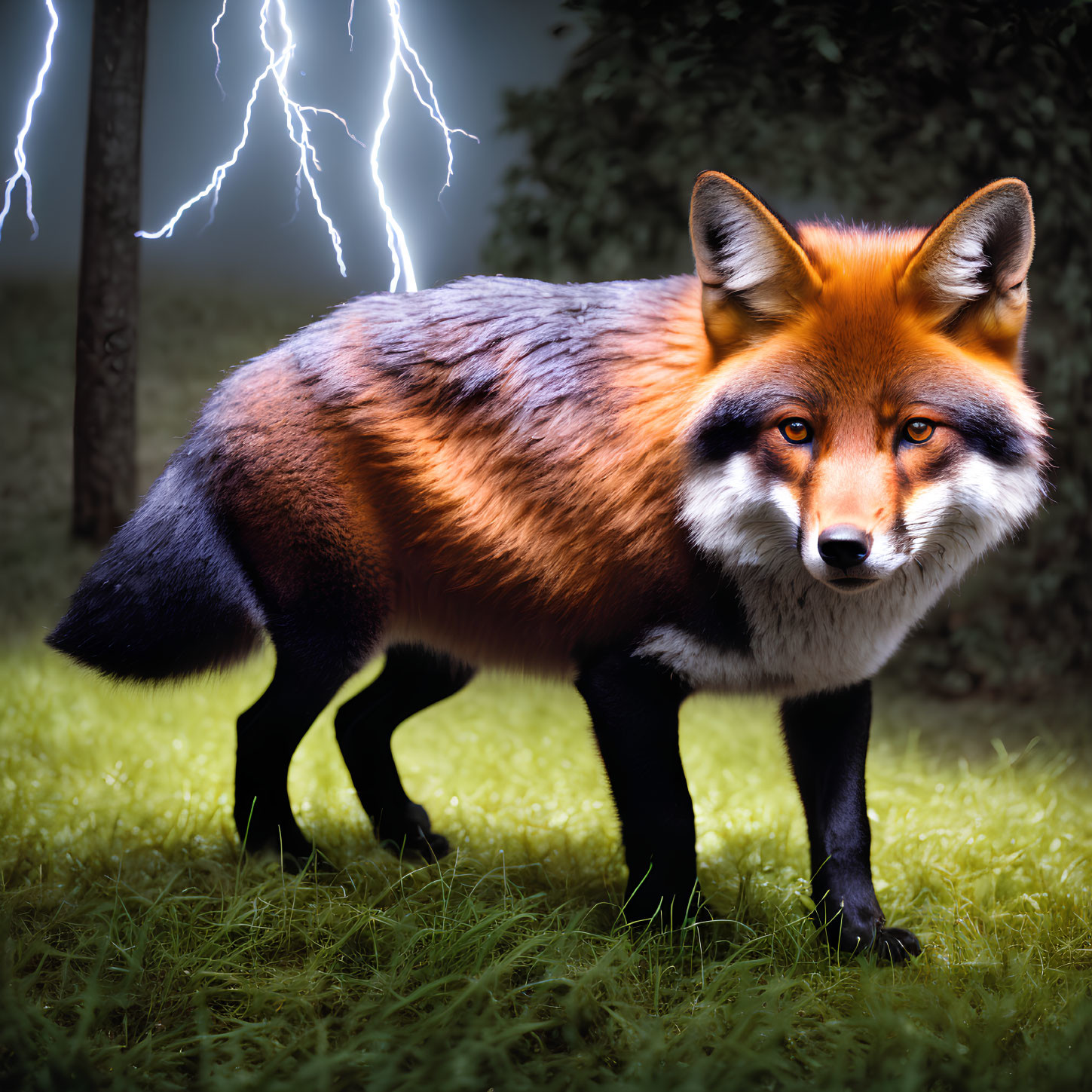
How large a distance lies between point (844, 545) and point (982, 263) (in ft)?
2.80

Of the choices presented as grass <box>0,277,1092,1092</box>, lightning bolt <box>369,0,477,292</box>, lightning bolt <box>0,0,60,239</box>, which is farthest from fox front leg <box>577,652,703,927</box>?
lightning bolt <box>0,0,60,239</box>

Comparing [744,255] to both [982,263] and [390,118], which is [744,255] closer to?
[982,263]

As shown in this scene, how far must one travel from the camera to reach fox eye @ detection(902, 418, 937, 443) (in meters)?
2.24

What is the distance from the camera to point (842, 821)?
9.28ft

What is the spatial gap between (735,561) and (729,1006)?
1.16 meters

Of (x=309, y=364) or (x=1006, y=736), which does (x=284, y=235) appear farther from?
(x=1006, y=736)

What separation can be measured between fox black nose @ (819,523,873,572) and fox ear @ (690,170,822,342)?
0.67 metres

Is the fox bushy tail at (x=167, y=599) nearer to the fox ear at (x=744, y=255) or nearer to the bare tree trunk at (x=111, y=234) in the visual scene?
the bare tree trunk at (x=111, y=234)

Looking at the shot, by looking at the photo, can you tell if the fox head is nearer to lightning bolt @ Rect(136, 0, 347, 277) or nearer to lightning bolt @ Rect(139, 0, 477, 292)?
lightning bolt @ Rect(139, 0, 477, 292)

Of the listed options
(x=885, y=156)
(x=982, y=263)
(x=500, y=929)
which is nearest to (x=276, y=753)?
(x=500, y=929)

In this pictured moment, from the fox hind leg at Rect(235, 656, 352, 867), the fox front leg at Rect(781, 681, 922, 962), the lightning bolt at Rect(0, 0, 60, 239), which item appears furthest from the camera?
the lightning bolt at Rect(0, 0, 60, 239)

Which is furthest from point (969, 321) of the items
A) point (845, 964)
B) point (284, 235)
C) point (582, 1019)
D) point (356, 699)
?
point (284, 235)

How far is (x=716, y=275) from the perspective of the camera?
7.92 ft

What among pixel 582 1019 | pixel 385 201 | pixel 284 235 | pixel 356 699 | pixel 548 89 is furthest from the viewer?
pixel 548 89
